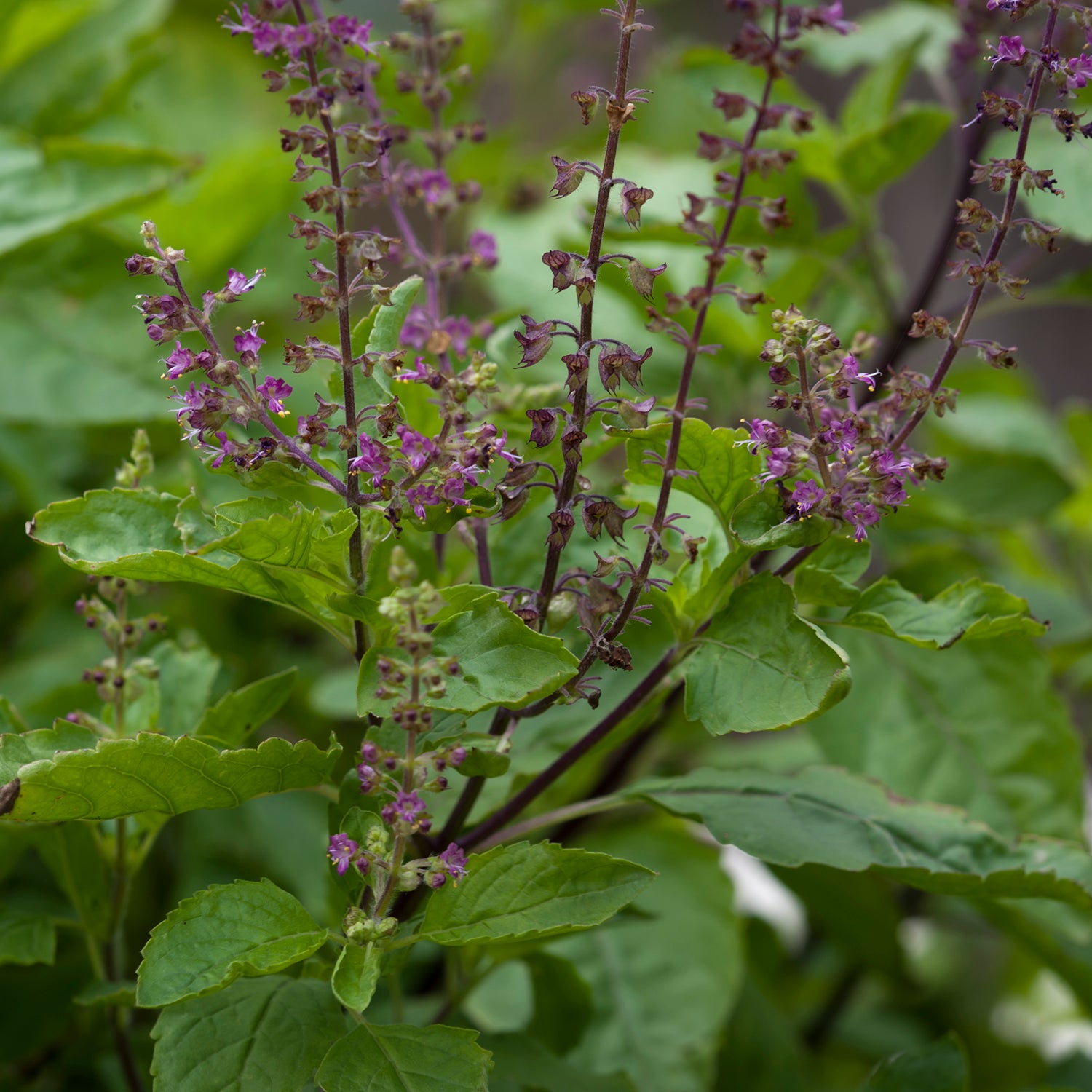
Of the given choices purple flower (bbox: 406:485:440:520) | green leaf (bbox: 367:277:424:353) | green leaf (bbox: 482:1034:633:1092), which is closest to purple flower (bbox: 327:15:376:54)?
green leaf (bbox: 367:277:424:353)

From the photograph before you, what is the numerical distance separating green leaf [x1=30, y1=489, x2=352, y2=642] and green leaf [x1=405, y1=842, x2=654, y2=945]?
6.3 inches

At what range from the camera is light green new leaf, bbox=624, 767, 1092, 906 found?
0.67m

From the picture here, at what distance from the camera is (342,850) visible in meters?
0.57

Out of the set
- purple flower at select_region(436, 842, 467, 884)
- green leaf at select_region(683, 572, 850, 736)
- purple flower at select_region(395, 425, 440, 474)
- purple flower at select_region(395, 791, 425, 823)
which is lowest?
purple flower at select_region(436, 842, 467, 884)

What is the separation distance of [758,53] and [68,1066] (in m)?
0.91

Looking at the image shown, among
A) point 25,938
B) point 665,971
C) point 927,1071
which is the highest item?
point 25,938

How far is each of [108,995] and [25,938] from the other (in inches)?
4.1

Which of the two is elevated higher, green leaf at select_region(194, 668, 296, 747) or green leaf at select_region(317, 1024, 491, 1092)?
green leaf at select_region(194, 668, 296, 747)

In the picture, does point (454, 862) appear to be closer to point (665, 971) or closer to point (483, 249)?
point (483, 249)

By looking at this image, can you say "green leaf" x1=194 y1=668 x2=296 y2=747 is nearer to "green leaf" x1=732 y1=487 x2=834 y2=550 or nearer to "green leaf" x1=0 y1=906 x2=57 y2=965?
"green leaf" x1=0 y1=906 x2=57 y2=965

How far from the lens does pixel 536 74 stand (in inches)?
76.6

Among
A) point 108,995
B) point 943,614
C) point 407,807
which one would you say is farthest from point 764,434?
point 108,995

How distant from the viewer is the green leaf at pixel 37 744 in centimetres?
60

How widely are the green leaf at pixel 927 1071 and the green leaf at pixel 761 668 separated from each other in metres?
0.43
